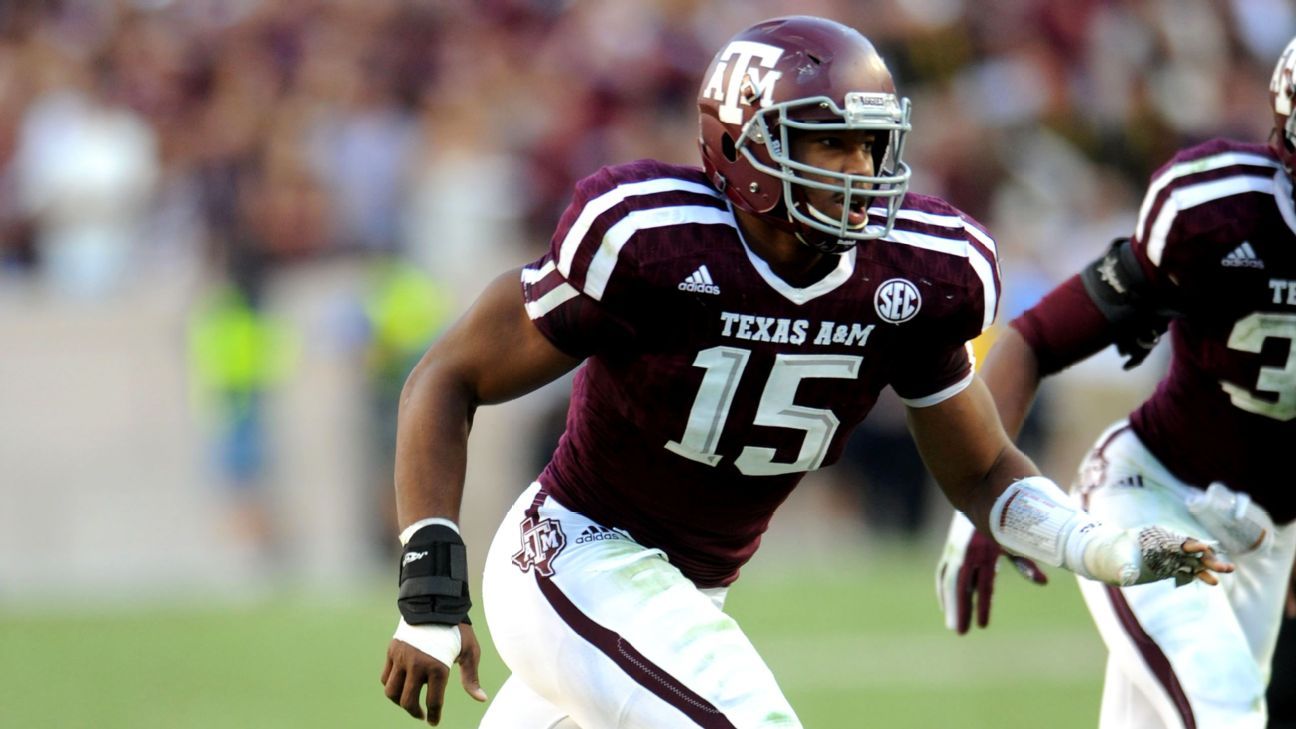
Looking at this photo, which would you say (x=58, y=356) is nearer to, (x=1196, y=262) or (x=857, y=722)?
(x=857, y=722)

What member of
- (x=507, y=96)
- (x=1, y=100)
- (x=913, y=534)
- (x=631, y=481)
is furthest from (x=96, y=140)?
(x=631, y=481)

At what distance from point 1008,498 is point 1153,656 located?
521mm

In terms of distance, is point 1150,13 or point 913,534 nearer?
point 913,534

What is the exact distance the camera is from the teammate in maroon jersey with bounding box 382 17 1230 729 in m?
3.55

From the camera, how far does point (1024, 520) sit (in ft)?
12.9

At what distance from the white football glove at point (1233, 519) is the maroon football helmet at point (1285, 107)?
29.0 inches

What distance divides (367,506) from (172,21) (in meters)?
3.46

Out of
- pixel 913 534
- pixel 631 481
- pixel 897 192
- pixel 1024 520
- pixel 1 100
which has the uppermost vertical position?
pixel 1 100

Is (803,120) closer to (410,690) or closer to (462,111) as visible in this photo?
(410,690)

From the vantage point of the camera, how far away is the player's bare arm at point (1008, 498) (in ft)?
12.3

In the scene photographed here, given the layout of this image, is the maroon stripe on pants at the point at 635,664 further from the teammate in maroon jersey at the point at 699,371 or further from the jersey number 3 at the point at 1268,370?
the jersey number 3 at the point at 1268,370

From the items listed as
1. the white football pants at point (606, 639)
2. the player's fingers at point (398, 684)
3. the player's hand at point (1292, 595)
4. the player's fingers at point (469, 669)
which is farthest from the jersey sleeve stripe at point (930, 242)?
the player's hand at point (1292, 595)

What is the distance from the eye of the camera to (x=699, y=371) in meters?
3.63

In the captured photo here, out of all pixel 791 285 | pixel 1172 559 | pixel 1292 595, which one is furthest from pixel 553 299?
pixel 1292 595
